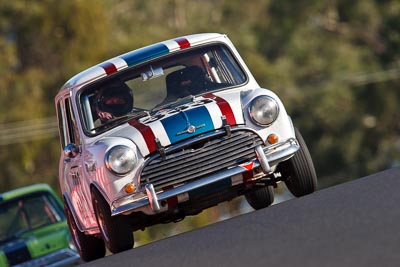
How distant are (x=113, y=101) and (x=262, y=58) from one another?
1614 inches

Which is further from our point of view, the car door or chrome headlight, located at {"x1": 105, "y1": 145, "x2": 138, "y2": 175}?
the car door

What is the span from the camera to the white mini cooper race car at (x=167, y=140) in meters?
9.25

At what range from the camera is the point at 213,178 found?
923cm

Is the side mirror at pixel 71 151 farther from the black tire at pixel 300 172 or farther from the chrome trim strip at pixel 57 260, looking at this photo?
the chrome trim strip at pixel 57 260

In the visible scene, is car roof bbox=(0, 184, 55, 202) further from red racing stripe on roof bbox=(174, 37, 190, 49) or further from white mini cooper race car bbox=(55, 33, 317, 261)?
red racing stripe on roof bbox=(174, 37, 190, 49)

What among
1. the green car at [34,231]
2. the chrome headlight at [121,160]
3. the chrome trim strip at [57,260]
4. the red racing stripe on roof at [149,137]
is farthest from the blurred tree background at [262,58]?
the chrome headlight at [121,160]

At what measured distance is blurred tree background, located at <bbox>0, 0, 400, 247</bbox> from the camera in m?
41.4

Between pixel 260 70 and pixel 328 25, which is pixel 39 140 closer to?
pixel 260 70

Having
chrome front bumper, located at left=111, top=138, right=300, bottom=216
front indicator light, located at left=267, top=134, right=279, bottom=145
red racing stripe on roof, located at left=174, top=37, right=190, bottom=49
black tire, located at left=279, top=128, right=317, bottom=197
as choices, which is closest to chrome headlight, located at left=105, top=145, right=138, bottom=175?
chrome front bumper, located at left=111, top=138, right=300, bottom=216

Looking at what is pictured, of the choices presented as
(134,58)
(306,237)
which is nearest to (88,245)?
(134,58)

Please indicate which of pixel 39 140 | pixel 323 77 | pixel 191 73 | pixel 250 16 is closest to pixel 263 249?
pixel 191 73

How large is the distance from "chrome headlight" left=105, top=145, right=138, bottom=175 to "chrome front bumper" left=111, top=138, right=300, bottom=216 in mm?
213

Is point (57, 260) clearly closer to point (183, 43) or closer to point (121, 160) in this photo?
point (183, 43)

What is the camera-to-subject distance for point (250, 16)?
5731 centimetres
